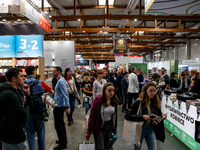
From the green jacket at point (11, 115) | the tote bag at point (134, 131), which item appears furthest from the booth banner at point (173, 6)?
the green jacket at point (11, 115)

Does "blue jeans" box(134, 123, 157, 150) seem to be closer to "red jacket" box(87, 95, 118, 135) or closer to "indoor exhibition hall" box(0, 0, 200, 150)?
"indoor exhibition hall" box(0, 0, 200, 150)

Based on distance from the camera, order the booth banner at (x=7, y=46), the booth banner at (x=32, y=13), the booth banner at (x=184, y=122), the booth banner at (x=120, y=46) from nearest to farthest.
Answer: the booth banner at (x=184, y=122), the booth banner at (x=32, y=13), the booth banner at (x=7, y=46), the booth banner at (x=120, y=46)

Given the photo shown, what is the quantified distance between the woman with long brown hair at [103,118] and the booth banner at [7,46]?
5305 millimetres

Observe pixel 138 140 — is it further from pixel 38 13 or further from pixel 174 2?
pixel 38 13

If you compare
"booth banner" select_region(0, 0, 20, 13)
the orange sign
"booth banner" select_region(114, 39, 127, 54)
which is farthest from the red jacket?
"booth banner" select_region(114, 39, 127, 54)

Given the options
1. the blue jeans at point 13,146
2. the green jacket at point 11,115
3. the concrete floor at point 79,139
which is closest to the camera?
the green jacket at point 11,115

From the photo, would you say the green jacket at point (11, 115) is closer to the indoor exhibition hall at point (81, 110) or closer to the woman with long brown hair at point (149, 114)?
the indoor exhibition hall at point (81, 110)

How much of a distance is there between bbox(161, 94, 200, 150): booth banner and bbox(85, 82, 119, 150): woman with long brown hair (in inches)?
66.3

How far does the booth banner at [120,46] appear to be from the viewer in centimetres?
1028

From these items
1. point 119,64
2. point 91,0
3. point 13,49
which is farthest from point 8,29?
point 119,64

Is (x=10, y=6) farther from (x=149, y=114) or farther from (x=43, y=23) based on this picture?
(x=149, y=114)

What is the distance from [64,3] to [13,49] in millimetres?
3792

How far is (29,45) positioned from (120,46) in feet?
19.0

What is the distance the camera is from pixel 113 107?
237cm
